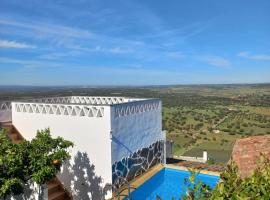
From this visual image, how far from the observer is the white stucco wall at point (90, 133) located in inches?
430

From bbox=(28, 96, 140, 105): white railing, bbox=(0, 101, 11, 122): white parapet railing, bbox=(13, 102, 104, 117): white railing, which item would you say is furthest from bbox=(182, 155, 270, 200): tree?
bbox=(28, 96, 140, 105): white railing

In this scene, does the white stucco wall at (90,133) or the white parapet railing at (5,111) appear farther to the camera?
the white parapet railing at (5,111)

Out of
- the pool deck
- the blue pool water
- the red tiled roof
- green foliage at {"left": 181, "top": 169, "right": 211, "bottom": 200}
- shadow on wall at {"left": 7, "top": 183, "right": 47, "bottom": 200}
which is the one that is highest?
green foliage at {"left": 181, "top": 169, "right": 211, "bottom": 200}

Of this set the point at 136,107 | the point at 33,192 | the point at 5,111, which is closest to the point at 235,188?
the point at 33,192

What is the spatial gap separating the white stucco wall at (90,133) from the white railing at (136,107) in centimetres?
82

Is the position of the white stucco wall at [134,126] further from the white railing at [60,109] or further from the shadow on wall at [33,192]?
the shadow on wall at [33,192]

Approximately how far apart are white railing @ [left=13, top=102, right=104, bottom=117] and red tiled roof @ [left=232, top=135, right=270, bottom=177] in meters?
5.05

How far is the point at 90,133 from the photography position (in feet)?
36.5

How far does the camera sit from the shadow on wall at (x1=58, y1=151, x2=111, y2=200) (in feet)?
36.9

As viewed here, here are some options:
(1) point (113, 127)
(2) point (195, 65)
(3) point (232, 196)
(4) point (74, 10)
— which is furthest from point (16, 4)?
(2) point (195, 65)

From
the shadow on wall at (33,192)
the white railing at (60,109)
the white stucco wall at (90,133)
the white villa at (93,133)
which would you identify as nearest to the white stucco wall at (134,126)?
the white villa at (93,133)

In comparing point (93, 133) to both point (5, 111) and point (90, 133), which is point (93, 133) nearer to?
point (90, 133)

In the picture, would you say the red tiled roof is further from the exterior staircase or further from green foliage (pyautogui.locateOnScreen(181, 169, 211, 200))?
the exterior staircase

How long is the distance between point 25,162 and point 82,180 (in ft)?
13.2
